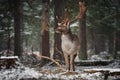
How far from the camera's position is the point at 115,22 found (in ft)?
99.4

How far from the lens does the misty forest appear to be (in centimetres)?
1248

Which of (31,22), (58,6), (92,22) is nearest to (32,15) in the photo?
(31,22)

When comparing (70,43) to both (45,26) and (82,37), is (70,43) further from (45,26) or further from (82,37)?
(82,37)

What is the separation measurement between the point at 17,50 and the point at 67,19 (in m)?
11.9

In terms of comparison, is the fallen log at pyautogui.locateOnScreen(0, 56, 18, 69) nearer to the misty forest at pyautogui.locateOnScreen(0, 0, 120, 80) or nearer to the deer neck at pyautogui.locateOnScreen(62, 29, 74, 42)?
the misty forest at pyautogui.locateOnScreen(0, 0, 120, 80)

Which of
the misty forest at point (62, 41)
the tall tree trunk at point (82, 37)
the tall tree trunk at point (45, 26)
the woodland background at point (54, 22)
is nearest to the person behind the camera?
the misty forest at point (62, 41)

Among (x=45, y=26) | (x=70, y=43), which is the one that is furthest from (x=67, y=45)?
(x=45, y=26)

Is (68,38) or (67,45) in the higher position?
(68,38)

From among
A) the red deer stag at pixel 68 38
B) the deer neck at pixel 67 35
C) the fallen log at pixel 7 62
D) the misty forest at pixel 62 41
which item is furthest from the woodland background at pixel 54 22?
the fallen log at pixel 7 62

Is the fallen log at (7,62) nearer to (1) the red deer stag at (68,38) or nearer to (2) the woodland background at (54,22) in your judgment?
(2) the woodland background at (54,22)

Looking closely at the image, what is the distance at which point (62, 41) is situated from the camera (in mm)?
12891

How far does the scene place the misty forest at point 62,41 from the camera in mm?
12477

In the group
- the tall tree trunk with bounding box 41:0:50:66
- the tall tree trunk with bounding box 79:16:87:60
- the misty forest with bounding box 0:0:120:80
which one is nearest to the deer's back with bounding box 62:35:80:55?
the misty forest with bounding box 0:0:120:80

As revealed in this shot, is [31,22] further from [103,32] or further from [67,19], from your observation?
[67,19]
